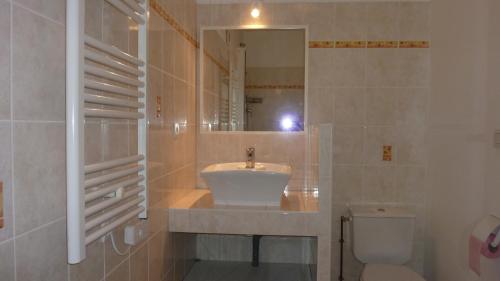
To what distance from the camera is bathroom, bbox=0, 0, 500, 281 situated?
3.70 feet

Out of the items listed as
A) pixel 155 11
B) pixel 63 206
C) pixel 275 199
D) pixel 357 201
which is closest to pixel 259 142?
pixel 275 199

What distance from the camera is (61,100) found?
1218 millimetres

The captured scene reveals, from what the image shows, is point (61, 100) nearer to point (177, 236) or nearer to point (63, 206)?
point (63, 206)

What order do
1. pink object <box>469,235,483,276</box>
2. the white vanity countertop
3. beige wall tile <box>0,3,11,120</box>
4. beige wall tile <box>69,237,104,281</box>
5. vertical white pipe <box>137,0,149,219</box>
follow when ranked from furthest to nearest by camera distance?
the white vanity countertop → pink object <box>469,235,483,276</box> → vertical white pipe <box>137,0,149,219</box> → beige wall tile <box>69,237,104,281</box> → beige wall tile <box>0,3,11,120</box>

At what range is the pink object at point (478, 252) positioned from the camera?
1.77 meters

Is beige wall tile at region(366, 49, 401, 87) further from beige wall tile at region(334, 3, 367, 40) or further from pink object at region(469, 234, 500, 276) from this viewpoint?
pink object at region(469, 234, 500, 276)

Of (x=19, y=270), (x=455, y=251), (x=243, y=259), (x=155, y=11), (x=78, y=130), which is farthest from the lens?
(x=243, y=259)

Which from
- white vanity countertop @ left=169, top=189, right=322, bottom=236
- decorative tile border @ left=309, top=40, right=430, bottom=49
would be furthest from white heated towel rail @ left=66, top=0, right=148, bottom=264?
decorative tile border @ left=309, top=40, right=430, bottom=49

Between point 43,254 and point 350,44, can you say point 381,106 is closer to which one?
point 350,44

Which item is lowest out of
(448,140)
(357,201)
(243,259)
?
(243,259)

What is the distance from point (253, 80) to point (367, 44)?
90 centimetres

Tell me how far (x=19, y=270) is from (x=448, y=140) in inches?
95.5

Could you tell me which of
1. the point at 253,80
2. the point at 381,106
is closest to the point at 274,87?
the point at 253,80

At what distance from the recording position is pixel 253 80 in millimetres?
2967
